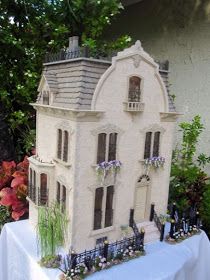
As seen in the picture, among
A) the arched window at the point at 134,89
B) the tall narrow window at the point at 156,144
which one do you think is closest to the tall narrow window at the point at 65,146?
the arched window at the point at 134,89

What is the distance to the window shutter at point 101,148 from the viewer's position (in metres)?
2.55

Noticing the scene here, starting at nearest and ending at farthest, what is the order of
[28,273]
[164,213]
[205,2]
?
[28,273]
[164,213]
[205,2]

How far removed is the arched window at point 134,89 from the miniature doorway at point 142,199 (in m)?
0.80

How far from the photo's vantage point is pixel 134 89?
266 centimetres

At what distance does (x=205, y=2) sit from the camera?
15.8ft

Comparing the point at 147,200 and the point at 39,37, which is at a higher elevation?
the point at 39,37

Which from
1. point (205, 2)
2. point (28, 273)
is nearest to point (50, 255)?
point (28, 273)

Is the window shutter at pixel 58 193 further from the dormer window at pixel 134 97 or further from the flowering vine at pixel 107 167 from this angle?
the dormer window at pixel 134 97

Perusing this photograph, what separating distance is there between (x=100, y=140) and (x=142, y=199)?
0.87 m

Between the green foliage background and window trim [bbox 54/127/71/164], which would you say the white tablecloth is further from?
the green foliage background

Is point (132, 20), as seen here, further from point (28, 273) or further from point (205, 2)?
point (28, 273)

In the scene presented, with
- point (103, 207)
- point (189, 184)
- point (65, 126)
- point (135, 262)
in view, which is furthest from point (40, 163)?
point (189, 184)

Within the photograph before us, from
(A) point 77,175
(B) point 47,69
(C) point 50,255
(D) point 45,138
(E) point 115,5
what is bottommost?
(C) point 50,255

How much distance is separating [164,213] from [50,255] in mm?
1339
